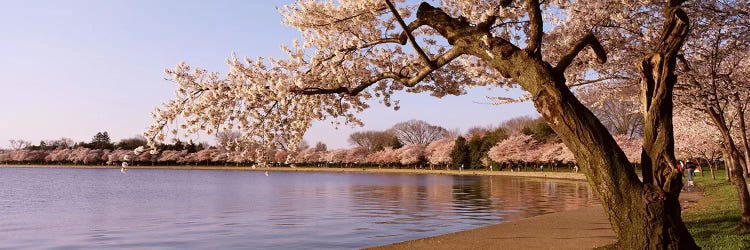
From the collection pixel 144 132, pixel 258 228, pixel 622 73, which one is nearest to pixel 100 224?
pixel 258 228

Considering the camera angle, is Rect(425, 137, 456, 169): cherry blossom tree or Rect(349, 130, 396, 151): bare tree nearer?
Rect(425, 137, 456, 169): cherry blossom tree

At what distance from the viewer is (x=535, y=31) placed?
6.77 m

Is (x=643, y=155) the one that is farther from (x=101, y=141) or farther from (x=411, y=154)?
(x=101, y=141)

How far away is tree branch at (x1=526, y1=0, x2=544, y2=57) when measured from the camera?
6656 mm

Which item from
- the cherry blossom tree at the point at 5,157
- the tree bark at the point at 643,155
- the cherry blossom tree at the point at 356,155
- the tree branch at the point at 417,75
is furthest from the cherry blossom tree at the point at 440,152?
the cherry blossom tree at the point at 5,157

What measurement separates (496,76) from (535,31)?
148 inches

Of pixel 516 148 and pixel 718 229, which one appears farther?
pixel 516 148

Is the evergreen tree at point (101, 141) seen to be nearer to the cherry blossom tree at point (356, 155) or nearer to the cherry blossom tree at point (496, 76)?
the cherry blossom tree at point (356, 155)

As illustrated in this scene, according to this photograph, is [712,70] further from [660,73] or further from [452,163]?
[452,163]

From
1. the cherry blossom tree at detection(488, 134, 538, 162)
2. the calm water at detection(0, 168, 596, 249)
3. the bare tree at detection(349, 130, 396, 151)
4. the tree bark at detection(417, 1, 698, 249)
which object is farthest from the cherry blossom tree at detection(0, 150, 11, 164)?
the tree bark at detection(417, 1, 698, 249)

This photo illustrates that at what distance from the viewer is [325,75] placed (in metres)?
8.81

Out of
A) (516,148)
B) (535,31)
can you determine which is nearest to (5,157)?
(516,148)

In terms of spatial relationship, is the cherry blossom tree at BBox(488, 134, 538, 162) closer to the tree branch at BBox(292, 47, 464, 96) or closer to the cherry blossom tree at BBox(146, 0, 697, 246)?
the cherry blossom tree at BBox(146, 0, 697, 246)

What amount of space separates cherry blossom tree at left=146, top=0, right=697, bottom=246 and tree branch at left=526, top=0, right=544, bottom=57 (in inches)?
0.5
